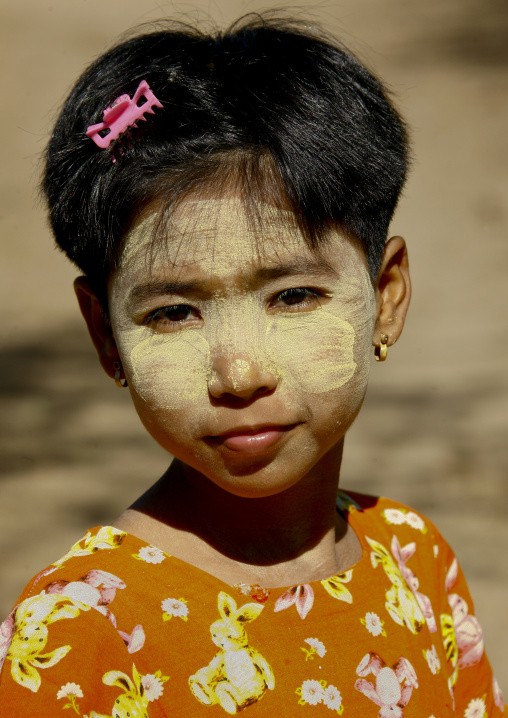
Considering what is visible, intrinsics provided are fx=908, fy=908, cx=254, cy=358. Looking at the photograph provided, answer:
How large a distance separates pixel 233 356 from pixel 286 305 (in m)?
0.13

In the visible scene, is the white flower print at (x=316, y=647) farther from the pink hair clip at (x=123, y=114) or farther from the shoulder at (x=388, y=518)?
the pink hair clip at (x=123, y=114)

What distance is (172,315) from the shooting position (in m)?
1.34

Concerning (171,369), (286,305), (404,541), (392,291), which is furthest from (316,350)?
(404,541)

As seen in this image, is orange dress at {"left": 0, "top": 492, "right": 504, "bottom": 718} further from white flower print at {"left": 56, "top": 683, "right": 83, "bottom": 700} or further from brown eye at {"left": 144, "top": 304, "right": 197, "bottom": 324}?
brown eye at {"left": 144, "top": 304, "right": 197, "bottom": 324}

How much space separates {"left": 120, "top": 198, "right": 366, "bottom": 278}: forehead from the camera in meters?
1.28

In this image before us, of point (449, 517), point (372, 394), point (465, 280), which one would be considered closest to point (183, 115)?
point (449, 517)

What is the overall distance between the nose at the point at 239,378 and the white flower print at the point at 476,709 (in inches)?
30.5

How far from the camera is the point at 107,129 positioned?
1376mm

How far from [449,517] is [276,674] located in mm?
2221

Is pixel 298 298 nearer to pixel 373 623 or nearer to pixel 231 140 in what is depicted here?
pixel 231 140

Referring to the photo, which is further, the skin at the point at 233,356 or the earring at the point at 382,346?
the earring at the point at 382,346

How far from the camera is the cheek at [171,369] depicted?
1.31 m

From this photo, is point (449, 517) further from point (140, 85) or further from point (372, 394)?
point (140, 85)

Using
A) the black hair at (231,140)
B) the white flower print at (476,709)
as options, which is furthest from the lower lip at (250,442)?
the white flower print at (476,709)
